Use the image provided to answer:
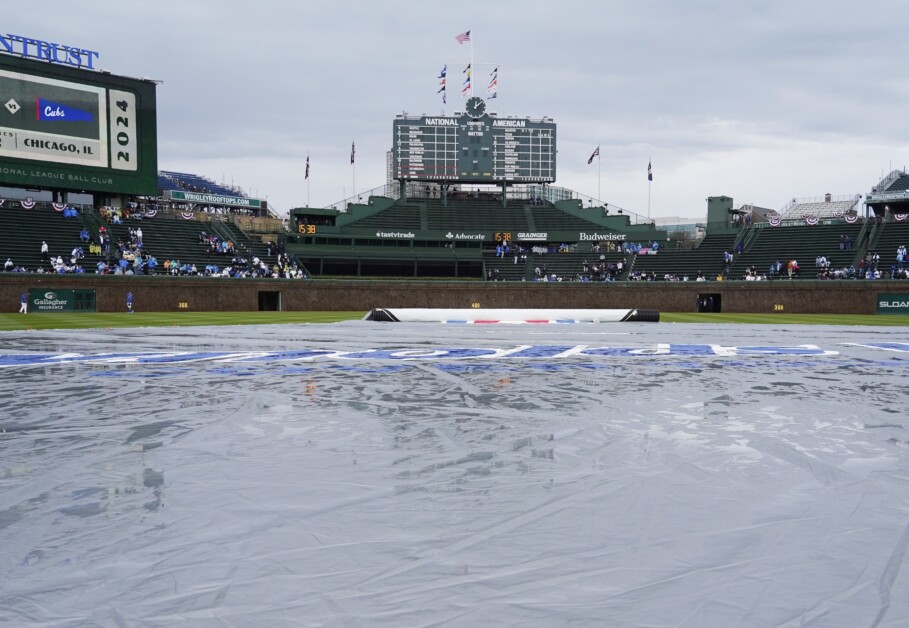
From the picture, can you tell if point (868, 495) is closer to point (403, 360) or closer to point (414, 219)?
point (403, 360)

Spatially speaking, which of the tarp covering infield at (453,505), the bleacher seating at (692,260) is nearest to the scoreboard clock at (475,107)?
the bleacher seating at (692,260)

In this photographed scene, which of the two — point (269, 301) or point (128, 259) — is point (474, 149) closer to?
point (269, 301)

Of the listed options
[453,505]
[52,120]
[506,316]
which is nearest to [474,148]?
[52,120]

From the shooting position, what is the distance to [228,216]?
213 feet

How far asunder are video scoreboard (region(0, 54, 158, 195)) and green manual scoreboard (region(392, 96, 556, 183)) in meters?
26.3

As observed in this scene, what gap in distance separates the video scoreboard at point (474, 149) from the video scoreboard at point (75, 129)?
2638cm

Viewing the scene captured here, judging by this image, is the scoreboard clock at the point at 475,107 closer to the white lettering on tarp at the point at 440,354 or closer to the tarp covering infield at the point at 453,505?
the white lettering on tarp at the point at 440,354

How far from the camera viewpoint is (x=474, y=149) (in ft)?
233

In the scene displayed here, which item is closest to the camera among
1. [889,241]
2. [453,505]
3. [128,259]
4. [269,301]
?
[453,505]

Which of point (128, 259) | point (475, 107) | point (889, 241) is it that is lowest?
point (128, 259)

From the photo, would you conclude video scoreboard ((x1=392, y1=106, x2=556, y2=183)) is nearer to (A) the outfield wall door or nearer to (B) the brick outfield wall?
(B) the brick outfield wall

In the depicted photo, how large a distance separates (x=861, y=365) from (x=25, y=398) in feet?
45.6

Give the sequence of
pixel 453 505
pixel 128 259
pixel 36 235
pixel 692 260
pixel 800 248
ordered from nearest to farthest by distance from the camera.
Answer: pixel 453 505 → pixel 128 259 → pixel 36 235 → pixel 800 248 → pixel 692 260

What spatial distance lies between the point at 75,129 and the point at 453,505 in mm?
51792
